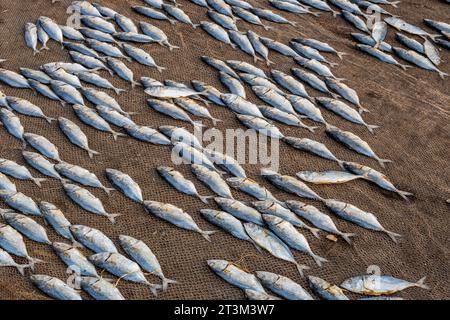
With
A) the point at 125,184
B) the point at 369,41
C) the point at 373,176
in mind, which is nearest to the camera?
the point at 125,184

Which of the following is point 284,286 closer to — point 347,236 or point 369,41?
point 347,236

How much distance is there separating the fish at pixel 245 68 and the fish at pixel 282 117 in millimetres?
→ 645

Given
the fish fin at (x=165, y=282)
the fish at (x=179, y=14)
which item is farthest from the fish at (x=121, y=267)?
the fish at (x=179, y=14)

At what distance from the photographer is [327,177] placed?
5062 mm

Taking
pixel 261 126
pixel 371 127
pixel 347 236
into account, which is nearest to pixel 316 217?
pixel 347 236

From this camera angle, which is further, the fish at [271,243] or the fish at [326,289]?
the fish at [271,243]

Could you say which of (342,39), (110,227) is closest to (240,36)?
(342,39)

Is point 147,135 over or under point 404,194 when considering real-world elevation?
under

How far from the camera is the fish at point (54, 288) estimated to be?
4.05m

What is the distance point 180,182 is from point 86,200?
37.0 inches

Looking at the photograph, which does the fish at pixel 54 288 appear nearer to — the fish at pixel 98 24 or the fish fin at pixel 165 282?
the fish fin at pixel 165 282

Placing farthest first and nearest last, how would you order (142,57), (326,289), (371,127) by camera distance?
(142,57) → (371,127) → (326,289)

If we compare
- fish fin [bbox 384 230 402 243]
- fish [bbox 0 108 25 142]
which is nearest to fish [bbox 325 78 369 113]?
fish fin [bbox 384 230 402 243]

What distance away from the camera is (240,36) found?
21.4 feet
